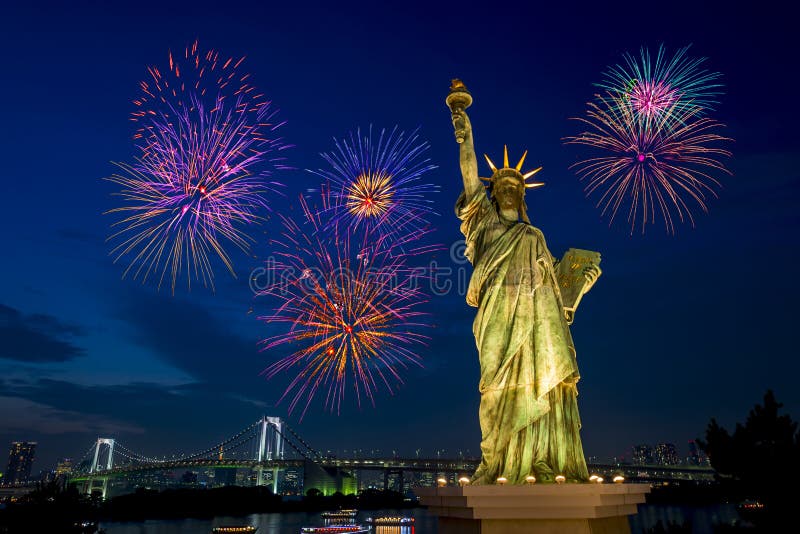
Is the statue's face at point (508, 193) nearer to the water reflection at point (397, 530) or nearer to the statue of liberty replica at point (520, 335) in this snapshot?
the statue of liberty replica at point (520, 335)

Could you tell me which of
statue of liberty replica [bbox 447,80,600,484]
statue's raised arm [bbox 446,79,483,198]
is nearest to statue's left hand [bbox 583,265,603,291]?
statue of liberty replica [bbox 447,80,600,484]

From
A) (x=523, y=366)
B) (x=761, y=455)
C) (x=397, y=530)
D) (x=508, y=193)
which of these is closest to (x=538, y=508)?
(x=523, y=366)

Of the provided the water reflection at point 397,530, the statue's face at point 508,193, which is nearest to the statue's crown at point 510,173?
the statue's face at point 508,193

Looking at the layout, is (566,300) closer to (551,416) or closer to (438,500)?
(551,416)

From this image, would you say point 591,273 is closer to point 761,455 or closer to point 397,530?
point 761,455

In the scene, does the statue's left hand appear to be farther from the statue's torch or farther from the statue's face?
the statue's torch
